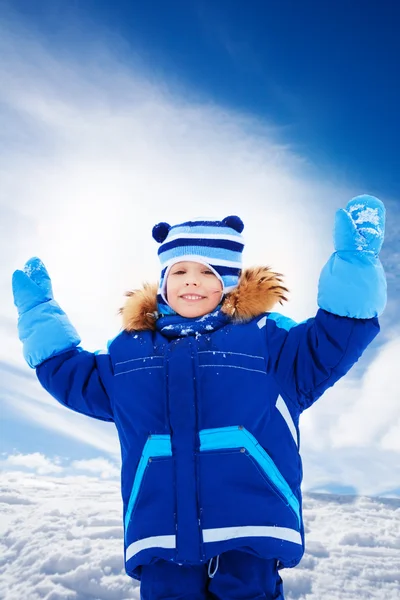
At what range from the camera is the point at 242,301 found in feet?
9.46

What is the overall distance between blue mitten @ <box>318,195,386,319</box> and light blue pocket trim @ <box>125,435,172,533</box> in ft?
3.23

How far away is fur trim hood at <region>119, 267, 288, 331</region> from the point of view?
2.85m

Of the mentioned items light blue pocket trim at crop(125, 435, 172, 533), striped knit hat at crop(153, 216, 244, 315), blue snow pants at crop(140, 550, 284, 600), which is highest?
striped knit hat at crop(153, 216, 244, 315)

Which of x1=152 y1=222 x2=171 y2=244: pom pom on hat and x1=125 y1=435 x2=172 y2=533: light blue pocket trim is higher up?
x1=152 y1=222 x2=171 y2=244: pom pom on hat

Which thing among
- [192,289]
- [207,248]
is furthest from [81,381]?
[207,248]

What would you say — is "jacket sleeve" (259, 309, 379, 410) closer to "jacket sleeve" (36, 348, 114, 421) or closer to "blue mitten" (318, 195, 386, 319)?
"blue mitten" (318, 195, 386, 319)

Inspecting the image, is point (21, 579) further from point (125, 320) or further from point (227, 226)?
point (227, 226)

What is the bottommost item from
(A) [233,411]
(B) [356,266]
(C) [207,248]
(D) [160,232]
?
(A) [233,411]

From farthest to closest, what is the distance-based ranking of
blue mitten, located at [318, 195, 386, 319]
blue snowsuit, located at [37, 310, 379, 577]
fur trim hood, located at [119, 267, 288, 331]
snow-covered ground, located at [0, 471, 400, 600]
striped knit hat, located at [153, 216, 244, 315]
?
snow-covered ground, located at [0, 471, 400, 600], striped knit hat, located at [153, 216, 244, 315], fur trim hood, located at [119, 267, 288, 331], blue mitten, located at [318, 195, 386, 319], blue snowsuit, located at [37, 310, 379, 577]

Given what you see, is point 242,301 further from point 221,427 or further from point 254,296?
point 221,427

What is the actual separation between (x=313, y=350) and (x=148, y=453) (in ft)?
3.03

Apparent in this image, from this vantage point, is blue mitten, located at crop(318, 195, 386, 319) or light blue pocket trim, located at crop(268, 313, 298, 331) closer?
blue mitten, located at crop(318, 195, 386, 319)

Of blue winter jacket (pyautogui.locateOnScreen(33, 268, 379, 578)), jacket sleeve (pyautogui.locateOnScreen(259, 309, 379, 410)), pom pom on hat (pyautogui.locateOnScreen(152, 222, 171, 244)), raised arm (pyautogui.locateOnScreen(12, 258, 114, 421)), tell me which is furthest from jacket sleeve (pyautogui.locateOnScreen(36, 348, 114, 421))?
jacket sleeve (pyautogui.locateOnScreen(259, 309, 379, 410))

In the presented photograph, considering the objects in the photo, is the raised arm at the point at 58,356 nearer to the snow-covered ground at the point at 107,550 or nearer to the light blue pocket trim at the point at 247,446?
the light blue pocket trim at the point at 247,446
